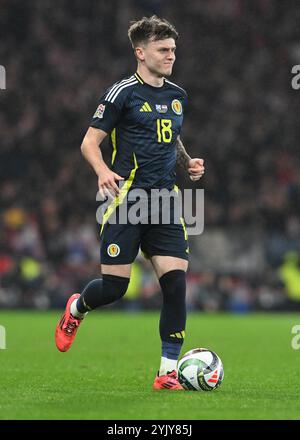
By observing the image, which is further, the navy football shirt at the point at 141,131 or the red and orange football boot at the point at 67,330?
the red and orange football boot at the point at 67,330

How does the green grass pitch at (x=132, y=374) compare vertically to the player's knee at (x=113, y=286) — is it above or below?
below

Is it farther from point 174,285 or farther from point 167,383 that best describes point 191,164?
point 167,383

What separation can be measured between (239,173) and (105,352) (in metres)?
10.3

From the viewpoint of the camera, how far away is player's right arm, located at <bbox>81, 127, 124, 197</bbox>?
6398 mm

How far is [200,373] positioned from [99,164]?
1.51 metres

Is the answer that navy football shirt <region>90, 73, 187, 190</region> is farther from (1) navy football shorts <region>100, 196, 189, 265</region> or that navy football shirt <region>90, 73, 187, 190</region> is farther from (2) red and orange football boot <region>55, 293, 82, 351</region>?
(2) red and orange football boot <region>55, 293, 82, 351</region>

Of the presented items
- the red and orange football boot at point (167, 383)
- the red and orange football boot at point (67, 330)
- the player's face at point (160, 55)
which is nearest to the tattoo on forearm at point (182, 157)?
Answer: the player's face at point (160, 55)

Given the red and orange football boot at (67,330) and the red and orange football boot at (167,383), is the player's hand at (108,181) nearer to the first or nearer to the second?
the red and orange football boot at (67,330)

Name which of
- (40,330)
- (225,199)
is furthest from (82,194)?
(40,330)

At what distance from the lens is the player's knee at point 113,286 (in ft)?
22.4

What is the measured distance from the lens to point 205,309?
1773 centimetres

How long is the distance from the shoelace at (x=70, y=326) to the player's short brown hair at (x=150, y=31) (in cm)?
200

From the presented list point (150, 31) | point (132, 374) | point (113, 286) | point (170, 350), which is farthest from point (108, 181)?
point (132, 374)

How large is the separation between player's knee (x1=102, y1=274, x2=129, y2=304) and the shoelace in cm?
51
